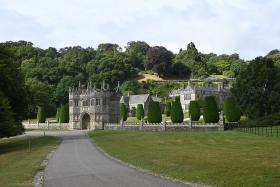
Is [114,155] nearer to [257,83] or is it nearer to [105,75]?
[257,83]

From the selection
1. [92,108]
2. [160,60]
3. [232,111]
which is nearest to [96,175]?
[232,111]

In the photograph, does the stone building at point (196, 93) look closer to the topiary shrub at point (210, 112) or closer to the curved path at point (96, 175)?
the topiary shrub at point (210, 112)

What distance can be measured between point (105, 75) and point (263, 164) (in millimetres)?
131907

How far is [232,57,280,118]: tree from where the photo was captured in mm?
68375

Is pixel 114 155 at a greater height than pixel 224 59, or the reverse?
pixel 224 59

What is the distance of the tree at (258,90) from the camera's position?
6838 centimetres

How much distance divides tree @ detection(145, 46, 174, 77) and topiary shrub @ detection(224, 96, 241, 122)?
10296cm

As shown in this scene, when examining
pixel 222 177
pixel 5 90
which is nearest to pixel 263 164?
pixel 222 177

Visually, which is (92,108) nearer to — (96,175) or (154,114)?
(154,114)

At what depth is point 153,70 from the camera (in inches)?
7042

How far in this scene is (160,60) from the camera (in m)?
177

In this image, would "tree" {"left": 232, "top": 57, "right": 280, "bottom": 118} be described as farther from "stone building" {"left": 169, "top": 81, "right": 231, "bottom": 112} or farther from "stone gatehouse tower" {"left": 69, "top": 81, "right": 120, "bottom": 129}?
"stone building" {"left": 169, "top": 81, "right": 231, "bottom": 112}

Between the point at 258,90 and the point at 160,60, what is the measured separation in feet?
360

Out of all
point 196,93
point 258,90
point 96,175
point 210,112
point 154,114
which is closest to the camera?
point 96,175
